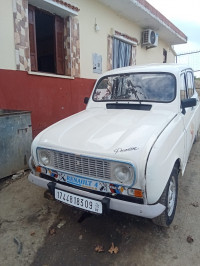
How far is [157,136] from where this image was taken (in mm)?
2201

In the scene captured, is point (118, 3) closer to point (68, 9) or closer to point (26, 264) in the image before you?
point (68, 9)

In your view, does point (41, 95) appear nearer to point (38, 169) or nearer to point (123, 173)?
point (38, 169)

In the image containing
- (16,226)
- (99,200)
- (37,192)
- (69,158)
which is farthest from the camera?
(37,192)

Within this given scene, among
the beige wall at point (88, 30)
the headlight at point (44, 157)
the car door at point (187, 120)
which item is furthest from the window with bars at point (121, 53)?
the headlight at point (44, 157)

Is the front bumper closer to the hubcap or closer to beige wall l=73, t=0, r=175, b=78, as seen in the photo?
the hubcap

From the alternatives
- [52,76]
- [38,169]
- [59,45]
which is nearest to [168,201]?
[38,169]

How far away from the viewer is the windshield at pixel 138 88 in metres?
3.18

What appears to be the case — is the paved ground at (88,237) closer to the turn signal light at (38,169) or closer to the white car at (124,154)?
the white car at (124,154)

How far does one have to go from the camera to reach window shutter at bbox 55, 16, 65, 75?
5.70 m

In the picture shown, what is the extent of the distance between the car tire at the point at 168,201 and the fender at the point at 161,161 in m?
0.16

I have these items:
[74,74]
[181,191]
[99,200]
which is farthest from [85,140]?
[74,74]

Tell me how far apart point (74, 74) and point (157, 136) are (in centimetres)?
435

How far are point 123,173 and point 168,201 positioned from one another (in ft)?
2.53

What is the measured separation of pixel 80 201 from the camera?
2.27 meters
